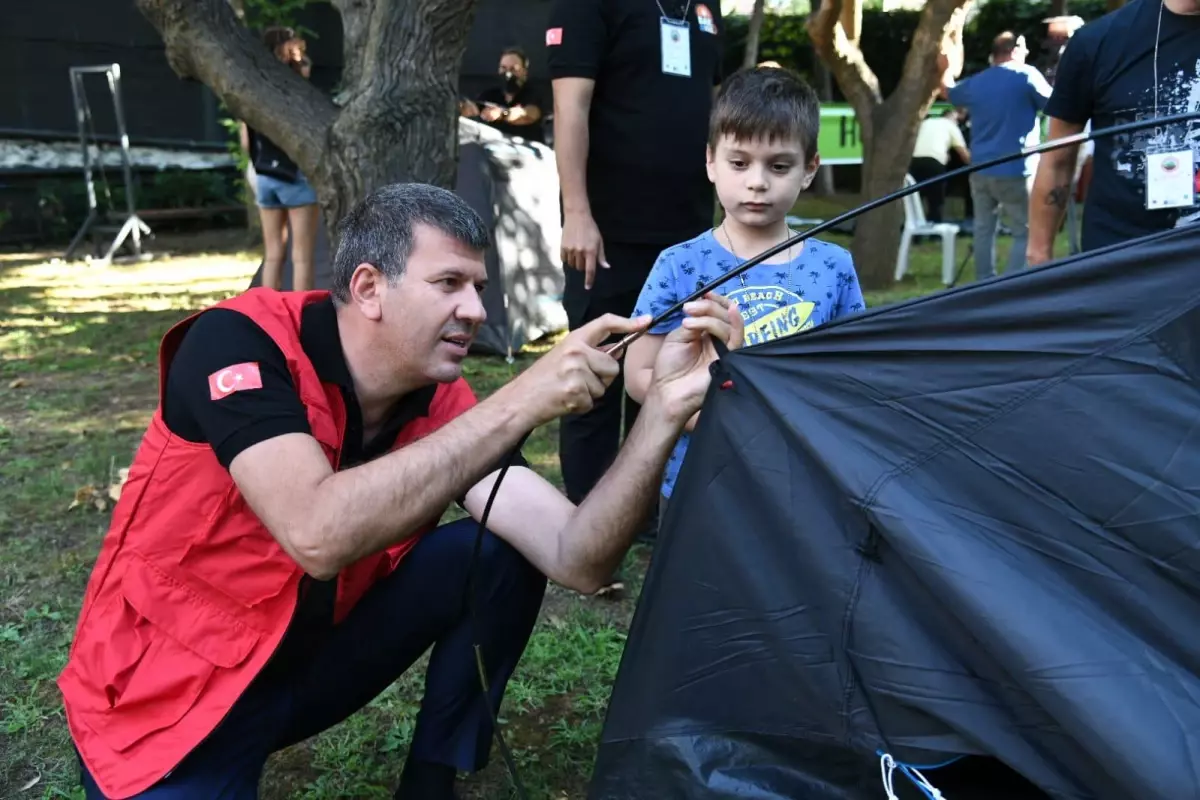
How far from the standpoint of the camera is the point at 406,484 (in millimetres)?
1547

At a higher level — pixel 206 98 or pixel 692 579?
pixel 206 98

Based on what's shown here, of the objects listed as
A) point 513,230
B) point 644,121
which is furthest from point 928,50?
point 644,121

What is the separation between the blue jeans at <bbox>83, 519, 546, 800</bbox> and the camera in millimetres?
1934

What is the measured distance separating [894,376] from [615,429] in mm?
1732

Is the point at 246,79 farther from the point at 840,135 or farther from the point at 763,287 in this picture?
the point at 840,135

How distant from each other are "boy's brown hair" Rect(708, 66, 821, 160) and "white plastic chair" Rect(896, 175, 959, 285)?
607cm

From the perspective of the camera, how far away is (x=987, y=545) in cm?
127

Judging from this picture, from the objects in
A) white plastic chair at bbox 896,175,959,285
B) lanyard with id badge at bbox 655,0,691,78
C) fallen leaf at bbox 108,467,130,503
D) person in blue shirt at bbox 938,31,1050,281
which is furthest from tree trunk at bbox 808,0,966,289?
fallen leaf at bbox 108,467,130,503

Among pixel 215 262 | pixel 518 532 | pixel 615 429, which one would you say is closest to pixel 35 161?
pixel 215 262

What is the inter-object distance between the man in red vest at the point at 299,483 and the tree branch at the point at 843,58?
6.11 metres

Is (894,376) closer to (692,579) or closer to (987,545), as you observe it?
(987,545)

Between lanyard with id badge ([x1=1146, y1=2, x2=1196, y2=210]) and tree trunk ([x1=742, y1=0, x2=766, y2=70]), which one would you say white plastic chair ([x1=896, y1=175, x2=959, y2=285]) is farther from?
lanyard with id badge ([x1=1146, y1=2, x2=1196, y2=210])

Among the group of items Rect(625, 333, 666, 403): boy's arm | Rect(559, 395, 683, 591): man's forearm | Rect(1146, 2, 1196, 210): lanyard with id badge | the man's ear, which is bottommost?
Rect(559, 395, 683, 591): man's forearm

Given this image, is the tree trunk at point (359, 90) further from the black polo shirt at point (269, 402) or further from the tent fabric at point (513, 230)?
the tent fabric at point (513, 230)
